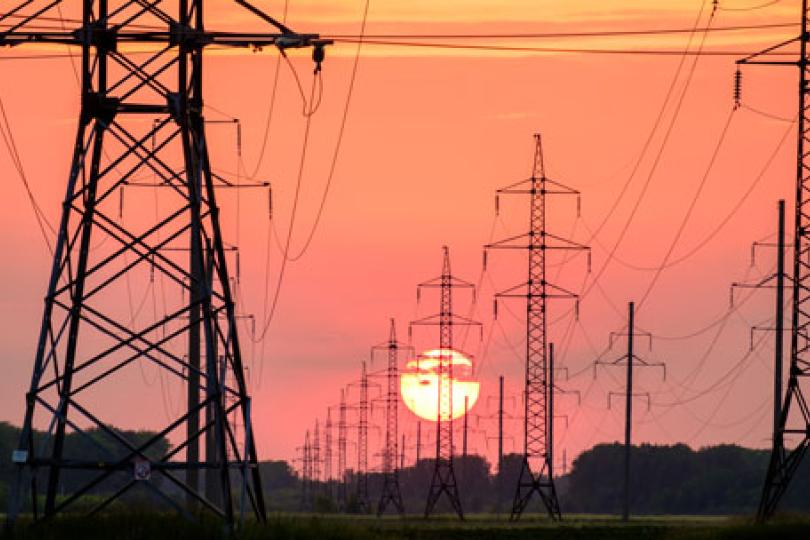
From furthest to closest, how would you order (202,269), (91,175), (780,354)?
(780,354) < (91,175) < (202,269)

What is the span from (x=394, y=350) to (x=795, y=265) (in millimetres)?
70753

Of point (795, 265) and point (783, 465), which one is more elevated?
point (795, 265)

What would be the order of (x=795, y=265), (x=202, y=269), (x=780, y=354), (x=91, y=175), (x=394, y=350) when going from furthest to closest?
(x=394, y=350)
(x=780, y=354)
(x=795, y=265)
(x=91, y=175)
(x=202, y=269)

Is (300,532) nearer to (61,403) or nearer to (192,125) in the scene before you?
(61,403)

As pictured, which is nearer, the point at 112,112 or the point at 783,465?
the point at 112,112

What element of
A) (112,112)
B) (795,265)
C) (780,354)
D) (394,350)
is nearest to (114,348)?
(112,112)

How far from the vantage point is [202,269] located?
52.9 meters

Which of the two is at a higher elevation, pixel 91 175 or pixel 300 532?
pixel 91 175

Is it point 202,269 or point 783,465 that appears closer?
point 202,269

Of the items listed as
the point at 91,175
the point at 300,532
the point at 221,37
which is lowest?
the point at 300,532

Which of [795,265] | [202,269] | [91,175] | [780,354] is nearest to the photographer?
[202,269]

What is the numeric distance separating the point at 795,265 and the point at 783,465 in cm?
636

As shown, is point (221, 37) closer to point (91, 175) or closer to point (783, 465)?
point (91, 175)

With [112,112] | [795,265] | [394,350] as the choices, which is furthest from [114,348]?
[394,350]
